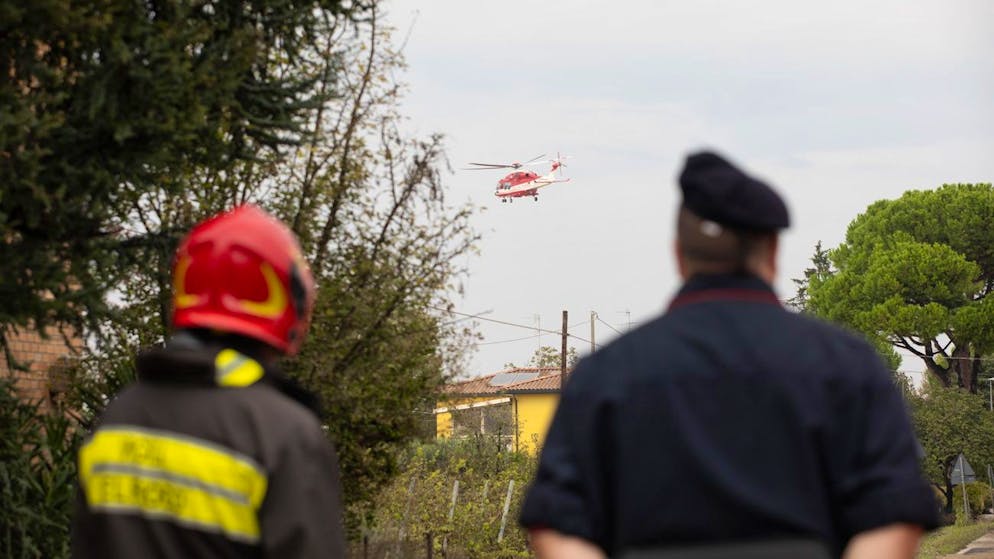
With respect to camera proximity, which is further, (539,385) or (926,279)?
(539,385)

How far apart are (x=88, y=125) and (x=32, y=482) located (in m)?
2.35

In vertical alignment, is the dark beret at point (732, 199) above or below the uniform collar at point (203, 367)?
above

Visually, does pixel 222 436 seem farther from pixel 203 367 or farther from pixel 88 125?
pixel 88 125

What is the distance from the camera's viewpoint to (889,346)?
64.7 metres

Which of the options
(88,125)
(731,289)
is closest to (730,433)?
(731,289)

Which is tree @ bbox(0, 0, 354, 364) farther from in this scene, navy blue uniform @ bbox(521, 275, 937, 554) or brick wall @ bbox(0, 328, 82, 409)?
navy blue uniform @ bbox(521, 275, 937, 554)

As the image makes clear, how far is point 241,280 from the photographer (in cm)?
291

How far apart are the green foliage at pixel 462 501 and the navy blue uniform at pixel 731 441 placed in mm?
17503

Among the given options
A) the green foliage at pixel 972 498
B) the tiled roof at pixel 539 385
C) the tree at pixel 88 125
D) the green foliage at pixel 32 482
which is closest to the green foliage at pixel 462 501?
the green foliage at pixel 32 482

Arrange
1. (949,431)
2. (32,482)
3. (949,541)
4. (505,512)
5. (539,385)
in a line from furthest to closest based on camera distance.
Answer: (539,385), (949,431), (949,541), (505,512), (32,482)

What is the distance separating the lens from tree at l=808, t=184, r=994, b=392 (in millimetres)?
62062

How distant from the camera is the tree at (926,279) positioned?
204 feet

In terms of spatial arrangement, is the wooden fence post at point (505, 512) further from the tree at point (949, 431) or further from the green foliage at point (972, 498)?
the green foliage at point (972, 498)

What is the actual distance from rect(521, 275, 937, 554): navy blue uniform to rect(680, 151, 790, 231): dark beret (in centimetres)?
14
